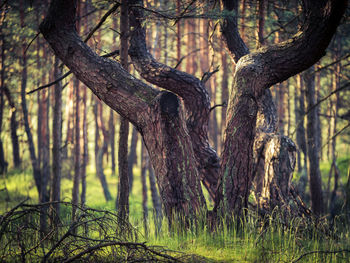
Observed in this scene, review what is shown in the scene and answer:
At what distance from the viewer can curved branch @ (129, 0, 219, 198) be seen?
5.88 metres

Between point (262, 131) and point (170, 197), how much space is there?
2.65m

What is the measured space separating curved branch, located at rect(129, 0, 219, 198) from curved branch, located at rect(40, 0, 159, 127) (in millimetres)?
968

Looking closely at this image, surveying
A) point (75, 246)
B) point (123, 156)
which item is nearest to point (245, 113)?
point (123, 156)

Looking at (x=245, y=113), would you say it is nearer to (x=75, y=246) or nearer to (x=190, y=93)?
(x=190, y=93)

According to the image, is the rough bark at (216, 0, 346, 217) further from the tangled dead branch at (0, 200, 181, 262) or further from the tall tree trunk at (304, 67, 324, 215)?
the tall tree trunk at (304, 67, 324, 215)

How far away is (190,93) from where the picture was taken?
596 cm

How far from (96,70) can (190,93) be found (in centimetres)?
180

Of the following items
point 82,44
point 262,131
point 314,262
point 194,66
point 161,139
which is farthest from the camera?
point 194,66

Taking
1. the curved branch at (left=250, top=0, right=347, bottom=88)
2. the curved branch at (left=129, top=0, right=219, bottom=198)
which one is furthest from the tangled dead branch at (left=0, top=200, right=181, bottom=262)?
the curved branch at (left=250, top=0, right=347, bottom=88)

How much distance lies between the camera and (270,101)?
268 inches

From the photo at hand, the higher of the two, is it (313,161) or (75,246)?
(313,161)

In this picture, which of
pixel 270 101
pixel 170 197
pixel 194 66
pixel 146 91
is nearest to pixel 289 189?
pixel 270 101

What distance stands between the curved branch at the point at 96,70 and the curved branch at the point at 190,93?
0.97 m

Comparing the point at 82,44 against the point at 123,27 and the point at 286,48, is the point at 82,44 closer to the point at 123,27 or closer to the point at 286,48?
the point at 123,27
